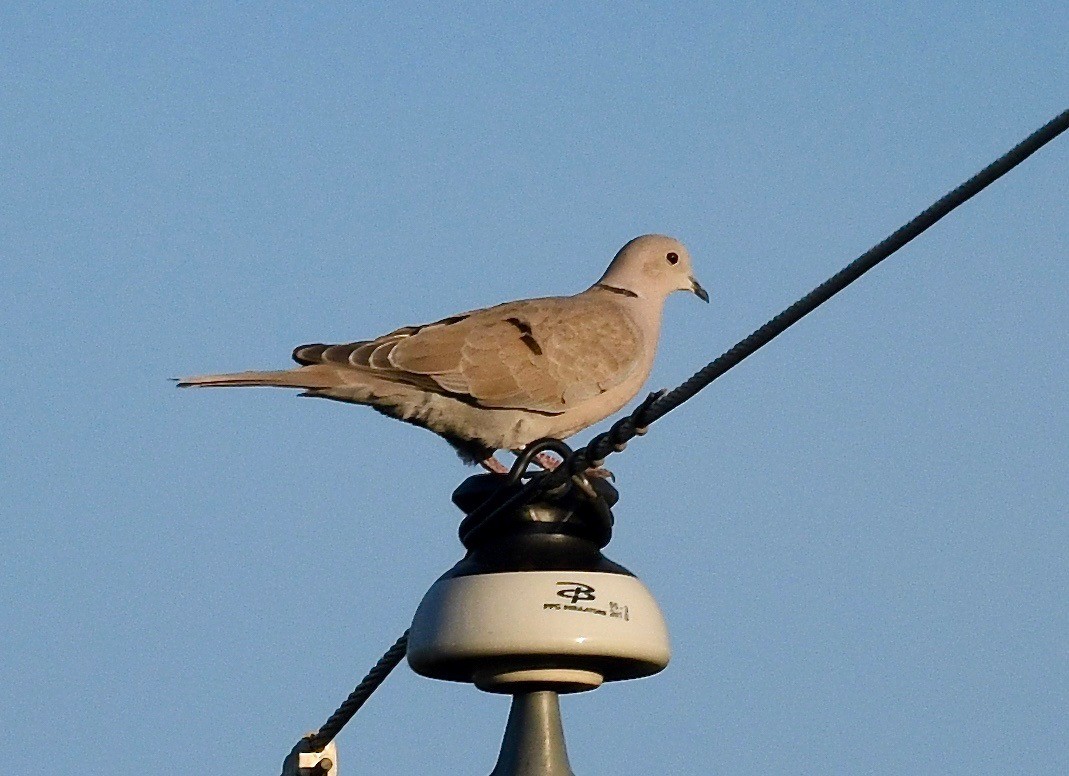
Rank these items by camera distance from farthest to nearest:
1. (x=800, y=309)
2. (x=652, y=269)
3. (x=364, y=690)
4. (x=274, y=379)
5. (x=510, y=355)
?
(x=652, y=269) < (x=510, y=355) < (x=274, y=379) < (x=364, y=690) < (x=800, y=309)

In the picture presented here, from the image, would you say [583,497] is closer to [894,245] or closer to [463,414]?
[894,245]

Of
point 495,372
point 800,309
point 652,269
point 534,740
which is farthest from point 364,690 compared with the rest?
point 652,269

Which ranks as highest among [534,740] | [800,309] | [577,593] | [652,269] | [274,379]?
[652,269]

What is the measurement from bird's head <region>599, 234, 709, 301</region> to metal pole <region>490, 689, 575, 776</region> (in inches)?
173

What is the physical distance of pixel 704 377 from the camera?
370 cm

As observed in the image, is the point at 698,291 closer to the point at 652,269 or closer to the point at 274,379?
the point at 652,269

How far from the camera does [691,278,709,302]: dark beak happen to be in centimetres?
830

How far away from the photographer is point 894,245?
10.8 feet

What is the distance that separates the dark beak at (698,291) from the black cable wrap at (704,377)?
4.30 m

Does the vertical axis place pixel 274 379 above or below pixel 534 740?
above

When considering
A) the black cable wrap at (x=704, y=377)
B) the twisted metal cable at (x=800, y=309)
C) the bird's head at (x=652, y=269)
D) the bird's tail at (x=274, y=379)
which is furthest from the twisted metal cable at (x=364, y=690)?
the bird's head at (x=652, y=269)

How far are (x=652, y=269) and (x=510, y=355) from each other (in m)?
1.51

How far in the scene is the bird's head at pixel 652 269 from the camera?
7.98m

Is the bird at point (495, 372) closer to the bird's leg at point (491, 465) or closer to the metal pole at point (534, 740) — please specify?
the bird's leg at point (491, 465)
